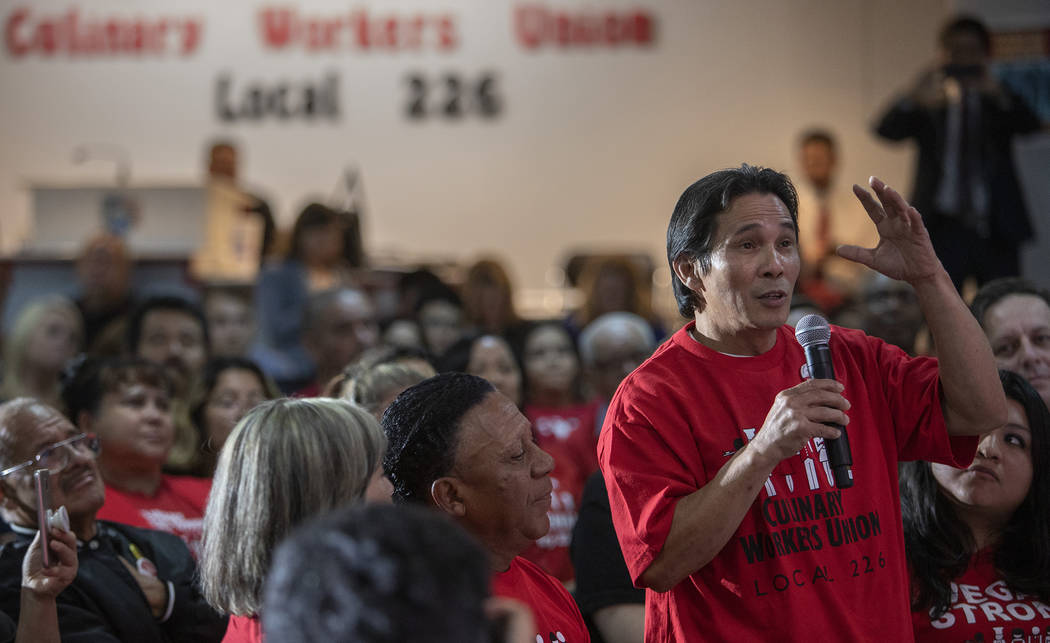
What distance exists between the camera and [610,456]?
71.9 inches

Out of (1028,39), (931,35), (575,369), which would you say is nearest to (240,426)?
(575,369)

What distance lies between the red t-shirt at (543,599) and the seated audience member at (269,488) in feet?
0.92

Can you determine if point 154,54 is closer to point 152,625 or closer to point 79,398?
point 79,398

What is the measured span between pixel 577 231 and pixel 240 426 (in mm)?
8636

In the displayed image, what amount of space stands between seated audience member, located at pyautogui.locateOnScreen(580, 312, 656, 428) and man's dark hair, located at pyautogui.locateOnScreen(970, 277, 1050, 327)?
4.98ft

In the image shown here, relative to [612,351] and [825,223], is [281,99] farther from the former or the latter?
[612,351]

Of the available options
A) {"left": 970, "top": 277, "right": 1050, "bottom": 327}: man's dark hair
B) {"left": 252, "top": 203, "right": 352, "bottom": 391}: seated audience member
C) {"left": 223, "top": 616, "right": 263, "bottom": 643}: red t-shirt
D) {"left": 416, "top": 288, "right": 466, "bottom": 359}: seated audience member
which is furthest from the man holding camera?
{"left": 223, "top": 616, "right": 263, "bottom": 643}: red t-shirt

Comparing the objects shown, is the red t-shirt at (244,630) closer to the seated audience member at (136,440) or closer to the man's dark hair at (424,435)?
the man's dark hair at (424,435)

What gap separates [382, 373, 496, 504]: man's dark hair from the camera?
73.9 inches

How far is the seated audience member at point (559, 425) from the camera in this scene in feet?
11.0

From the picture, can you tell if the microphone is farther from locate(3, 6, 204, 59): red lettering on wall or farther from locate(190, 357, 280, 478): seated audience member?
locate(3, 6, 204, 59): red lettering on wall

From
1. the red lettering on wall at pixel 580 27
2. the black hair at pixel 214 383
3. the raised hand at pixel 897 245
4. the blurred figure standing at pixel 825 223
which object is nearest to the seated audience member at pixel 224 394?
the black hair at pixel 214 383

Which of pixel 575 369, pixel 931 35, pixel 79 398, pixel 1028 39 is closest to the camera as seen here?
pixel 79 398

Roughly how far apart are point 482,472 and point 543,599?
0.88 ft
